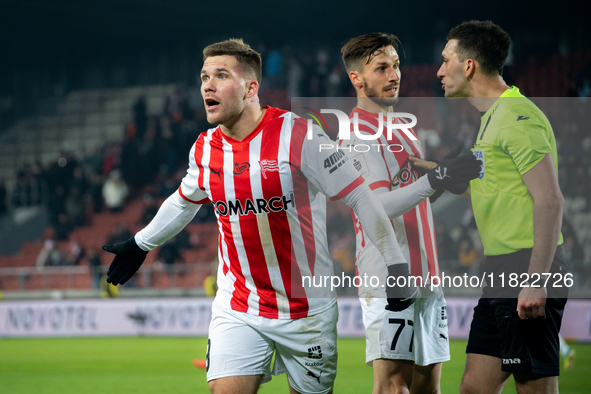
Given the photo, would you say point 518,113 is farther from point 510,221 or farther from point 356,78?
point 356,78

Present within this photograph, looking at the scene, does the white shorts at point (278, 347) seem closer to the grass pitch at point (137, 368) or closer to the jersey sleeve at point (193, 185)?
the jersey sleeve at point (193, 185)

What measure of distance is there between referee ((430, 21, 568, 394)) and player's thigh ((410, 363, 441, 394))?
44 cm

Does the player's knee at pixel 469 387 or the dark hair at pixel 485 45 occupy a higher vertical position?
the dark hair at pixel 485 45

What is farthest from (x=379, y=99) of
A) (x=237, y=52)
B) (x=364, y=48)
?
(x=237, y=52)

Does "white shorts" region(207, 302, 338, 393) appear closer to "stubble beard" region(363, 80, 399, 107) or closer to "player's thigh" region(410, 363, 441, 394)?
"player's thigh" region(410, 363, 441, 394)

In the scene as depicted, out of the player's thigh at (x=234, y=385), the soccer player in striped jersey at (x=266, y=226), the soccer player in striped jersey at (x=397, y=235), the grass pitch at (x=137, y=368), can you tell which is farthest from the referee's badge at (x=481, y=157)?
the grass pitch at (x=137, y=368)

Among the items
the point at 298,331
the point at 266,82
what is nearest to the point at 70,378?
the point at 298,331

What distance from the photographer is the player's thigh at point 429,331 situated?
3918mm

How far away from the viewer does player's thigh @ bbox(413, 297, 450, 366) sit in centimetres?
392

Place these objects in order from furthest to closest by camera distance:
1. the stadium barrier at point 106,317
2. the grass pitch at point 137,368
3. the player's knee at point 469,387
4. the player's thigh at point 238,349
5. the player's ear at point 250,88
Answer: the stadium barrier at point 106,317 → the grass pitch at point 137,368 → the player's ear at point 250,88 → the player's knee at point 469,387 → the player's thigh at point 238,349

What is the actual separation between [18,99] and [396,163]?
21.6m

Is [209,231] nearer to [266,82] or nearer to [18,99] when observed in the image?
[266,82]

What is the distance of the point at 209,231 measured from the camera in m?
16.0

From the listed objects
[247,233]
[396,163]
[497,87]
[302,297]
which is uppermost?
[497,87]
